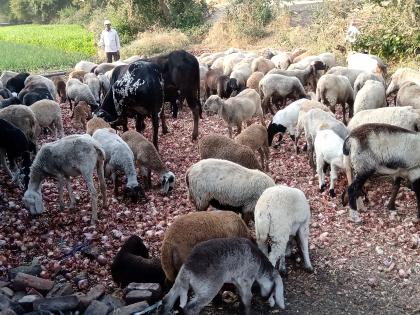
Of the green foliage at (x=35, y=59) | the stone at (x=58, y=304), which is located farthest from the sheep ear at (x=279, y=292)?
the green foliage at (x=35, y=59)

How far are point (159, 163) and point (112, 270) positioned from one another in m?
3.36

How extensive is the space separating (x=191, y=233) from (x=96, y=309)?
132 cm

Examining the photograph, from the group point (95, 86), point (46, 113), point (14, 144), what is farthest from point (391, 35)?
point (14, 144)

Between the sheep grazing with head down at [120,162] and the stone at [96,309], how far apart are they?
3.44 metres

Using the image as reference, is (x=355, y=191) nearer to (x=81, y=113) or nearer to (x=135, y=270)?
(x=135, y=270)

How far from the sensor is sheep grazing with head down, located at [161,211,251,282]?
5723 millimetres

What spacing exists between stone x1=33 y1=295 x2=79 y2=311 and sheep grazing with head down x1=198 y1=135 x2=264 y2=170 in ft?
13.0

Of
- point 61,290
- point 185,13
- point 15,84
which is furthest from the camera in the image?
point 185,13

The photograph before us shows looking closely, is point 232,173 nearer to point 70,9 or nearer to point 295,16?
point 295,16

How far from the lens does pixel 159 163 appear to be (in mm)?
9383

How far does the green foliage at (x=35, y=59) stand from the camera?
25.4m

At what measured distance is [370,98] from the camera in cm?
1128

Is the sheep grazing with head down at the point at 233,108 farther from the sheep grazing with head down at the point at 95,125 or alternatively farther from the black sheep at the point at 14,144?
the black sheep at the point at 14,144

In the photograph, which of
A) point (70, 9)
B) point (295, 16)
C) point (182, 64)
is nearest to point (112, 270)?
point (182, 64)
